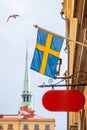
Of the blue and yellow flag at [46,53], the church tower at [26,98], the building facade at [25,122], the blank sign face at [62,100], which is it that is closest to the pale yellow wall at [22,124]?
the building facade at [25,122]

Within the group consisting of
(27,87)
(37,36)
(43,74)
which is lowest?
(43,74)

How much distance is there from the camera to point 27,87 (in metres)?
141

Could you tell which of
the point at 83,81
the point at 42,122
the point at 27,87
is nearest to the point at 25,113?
the point at 42,122

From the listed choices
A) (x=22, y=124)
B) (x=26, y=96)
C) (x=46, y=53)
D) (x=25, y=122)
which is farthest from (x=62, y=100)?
(x=26, y=96)

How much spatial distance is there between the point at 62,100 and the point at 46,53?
4.14ft

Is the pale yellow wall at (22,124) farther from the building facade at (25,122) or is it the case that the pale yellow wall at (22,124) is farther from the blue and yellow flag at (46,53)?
the blue and yellow flag at (46,53)

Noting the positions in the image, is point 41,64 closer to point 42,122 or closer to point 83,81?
point 83,81

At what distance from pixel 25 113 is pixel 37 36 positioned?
109 m

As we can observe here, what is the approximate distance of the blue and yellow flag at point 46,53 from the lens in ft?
46.6

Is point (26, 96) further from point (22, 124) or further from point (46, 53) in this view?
point (46, 53)

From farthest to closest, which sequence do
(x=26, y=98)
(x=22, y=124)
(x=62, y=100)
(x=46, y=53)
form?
(x=26, y=98) < (x=22, y=124) < (x=46, y=53) < (x=62, y=100)

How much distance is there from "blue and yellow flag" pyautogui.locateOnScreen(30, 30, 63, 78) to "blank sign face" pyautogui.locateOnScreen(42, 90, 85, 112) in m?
0.77

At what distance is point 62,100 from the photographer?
14086mm

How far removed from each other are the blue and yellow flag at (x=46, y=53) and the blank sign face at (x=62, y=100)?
0.77 m
